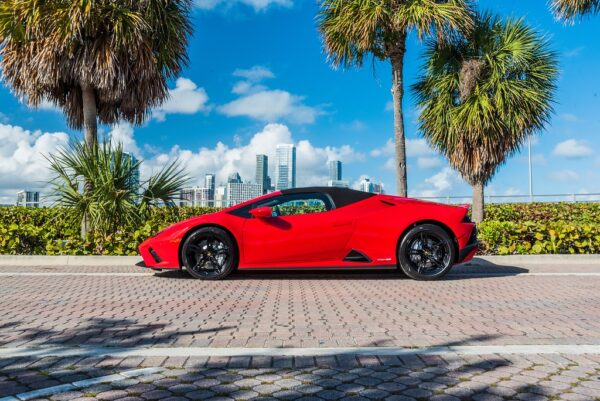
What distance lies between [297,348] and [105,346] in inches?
54.6

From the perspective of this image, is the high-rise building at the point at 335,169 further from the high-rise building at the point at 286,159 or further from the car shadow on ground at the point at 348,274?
the car shadow on ground at the point at 348,274

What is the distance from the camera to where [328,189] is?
7.22 metres

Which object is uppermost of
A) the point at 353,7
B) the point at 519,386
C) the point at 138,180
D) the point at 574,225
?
the point at 353,7

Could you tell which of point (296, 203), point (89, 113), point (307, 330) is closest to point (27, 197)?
point (89, 113)

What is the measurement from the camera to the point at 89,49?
1291cm

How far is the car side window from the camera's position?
7.02 meters

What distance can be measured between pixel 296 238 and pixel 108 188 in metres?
4.60

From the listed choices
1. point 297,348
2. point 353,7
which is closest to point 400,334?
point 297,348

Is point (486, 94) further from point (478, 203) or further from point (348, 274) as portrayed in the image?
point (348, 274)

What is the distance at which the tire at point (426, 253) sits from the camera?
271 inches

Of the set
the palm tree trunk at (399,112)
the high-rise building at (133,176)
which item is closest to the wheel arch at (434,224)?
the high-rise building at (133,176)

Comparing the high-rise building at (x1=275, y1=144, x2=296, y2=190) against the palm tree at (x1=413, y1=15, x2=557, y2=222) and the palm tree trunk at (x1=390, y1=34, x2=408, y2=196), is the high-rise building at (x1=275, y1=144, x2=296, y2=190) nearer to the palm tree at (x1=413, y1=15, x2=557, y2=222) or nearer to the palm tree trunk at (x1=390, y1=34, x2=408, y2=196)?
the palm tree at (x1=413, y1=15, x2=557, y2=222)

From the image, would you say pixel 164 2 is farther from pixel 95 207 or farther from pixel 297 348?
pixel 297 348

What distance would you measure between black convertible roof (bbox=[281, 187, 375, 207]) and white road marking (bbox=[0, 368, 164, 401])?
14.2 feet
